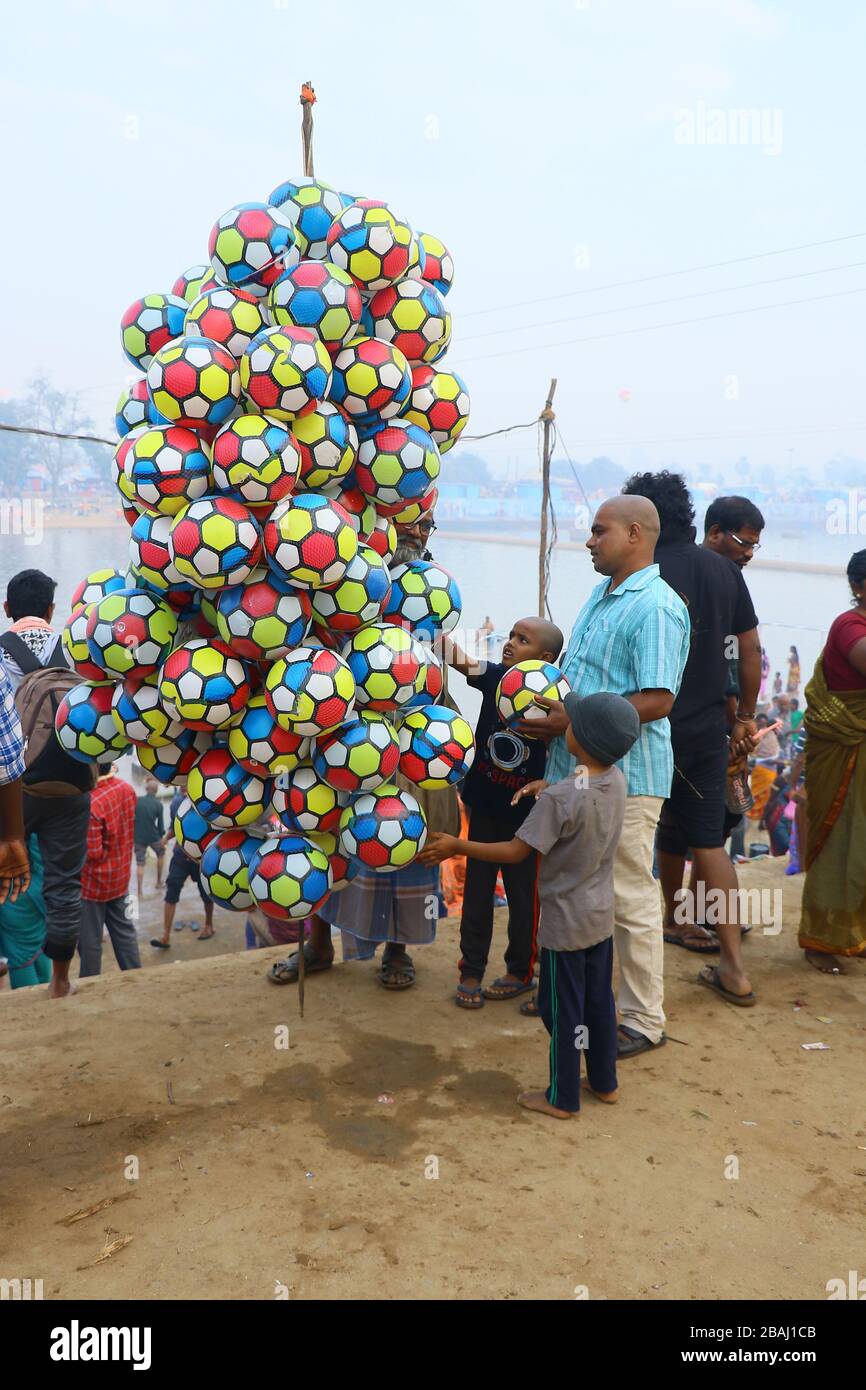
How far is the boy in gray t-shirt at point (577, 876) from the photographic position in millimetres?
3236

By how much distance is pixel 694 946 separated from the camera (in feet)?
16.0

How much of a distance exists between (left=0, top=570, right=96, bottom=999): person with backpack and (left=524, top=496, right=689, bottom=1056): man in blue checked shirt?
2.25 meters

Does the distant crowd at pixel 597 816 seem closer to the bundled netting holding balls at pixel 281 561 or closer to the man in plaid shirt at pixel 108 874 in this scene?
the man in plaid shirt at pixel 108 874

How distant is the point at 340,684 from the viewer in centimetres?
298

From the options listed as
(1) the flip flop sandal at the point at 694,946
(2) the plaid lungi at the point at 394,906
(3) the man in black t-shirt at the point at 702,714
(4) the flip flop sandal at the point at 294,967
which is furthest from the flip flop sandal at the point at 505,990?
(1) the flip flop sandal at the point at 694,946

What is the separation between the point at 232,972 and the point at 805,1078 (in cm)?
249

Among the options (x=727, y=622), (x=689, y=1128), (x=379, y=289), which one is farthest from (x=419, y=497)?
(x=689, y=1128)

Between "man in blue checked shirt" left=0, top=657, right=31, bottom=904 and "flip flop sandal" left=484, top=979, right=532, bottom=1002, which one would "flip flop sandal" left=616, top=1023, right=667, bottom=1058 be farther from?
"man in blue checked shirt" left=0, top=657, right=31, bottom=904

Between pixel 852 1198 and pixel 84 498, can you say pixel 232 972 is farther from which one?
pixel 84 498

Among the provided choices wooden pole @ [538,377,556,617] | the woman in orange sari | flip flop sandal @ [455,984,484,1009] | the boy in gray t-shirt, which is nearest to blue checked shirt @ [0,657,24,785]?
the boy in gray t-shirt

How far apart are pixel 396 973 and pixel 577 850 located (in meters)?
1.43

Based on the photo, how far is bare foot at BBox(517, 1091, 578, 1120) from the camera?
331 centimetres

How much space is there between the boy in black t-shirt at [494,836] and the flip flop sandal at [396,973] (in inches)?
9.1

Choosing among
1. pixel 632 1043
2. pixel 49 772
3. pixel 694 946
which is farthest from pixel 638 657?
pixel 49 772
